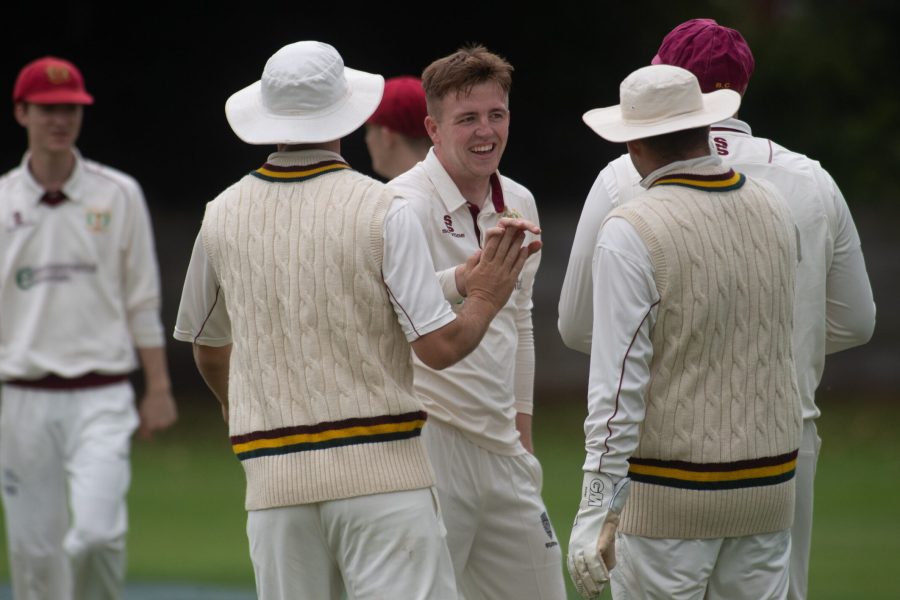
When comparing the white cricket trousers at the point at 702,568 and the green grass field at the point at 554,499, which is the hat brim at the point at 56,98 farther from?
the white cricket trousers at the point at 702,568

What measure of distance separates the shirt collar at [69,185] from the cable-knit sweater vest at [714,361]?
404cm

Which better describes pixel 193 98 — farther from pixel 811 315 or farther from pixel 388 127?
A: pixel 811 315

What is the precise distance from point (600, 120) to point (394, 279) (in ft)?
2.42

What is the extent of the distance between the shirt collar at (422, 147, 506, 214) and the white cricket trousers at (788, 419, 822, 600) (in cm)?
128

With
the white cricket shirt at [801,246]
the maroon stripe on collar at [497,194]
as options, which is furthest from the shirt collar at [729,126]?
the maroon stripe on collar at [497,194]

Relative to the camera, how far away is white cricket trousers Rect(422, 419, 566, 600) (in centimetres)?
487

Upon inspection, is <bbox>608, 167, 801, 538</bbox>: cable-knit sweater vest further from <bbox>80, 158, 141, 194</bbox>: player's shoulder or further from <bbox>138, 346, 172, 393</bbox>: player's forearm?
<bbox>80, 158, 141, 194</bbox>: player's shoulder

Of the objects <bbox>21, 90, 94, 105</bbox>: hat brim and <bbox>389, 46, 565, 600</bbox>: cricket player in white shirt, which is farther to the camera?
<bbox>21, 90, 94, 105</bbox>: hat brim

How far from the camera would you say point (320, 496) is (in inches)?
158

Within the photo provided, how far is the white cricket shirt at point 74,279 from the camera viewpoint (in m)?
7.05

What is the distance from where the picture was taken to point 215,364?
4676 mm

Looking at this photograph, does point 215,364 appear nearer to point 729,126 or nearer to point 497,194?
point 497,194

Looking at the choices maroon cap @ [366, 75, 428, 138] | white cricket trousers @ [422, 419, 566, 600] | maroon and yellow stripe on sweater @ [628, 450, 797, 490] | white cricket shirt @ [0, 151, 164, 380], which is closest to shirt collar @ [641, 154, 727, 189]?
maroon and yellow stripe on sweater @ [628, 450, 797, 490]

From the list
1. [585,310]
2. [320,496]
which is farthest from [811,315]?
[320,496]
